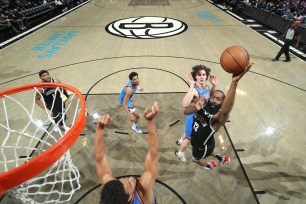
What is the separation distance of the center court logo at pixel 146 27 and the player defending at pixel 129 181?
9024 millimetres

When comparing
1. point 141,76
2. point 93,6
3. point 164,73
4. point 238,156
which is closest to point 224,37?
point 164,73

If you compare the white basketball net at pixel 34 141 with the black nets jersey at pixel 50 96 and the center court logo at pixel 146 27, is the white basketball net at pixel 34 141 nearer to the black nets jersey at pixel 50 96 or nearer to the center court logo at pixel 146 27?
the black nets jersey at pixel 50 96

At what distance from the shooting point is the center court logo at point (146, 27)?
36.1 feet

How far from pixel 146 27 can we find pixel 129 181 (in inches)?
438

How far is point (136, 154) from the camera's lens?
13.9ft

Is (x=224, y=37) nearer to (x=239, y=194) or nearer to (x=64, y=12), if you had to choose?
(x=239, y=194)

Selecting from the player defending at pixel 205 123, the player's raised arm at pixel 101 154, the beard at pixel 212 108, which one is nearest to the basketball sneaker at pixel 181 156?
the player defending at pixel 205 123

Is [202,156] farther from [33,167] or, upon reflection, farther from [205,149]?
[33,167]

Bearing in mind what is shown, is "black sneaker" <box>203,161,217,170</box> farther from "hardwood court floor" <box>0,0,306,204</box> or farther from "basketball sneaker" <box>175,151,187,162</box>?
"basketball sneaker" <box>175,151,187,162</box>

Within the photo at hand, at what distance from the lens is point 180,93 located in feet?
20.2

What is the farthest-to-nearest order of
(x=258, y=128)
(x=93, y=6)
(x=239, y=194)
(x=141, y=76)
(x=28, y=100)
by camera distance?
1. (x=93, y=6)
2. (x=141, y=76)
3. (x=28, y=100)
4. (x=258, y=128)
5. (x=239, y=194)

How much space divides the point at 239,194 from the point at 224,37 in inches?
344

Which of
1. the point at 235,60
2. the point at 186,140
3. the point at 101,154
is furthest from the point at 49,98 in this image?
the point at 235,60

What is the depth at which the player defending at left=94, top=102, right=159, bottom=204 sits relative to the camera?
166cm
